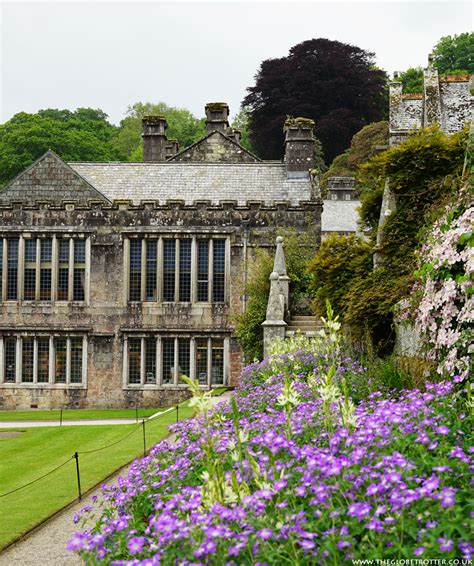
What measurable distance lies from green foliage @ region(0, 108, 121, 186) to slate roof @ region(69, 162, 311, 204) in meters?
28.9

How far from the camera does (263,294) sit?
75.4 ft

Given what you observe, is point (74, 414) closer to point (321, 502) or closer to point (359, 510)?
point (321, 502)

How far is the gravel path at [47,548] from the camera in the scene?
27.9 feet

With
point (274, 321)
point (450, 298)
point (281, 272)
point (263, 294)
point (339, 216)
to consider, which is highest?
point (339, 216)

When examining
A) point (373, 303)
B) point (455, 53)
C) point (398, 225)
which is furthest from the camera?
point (455, 53)

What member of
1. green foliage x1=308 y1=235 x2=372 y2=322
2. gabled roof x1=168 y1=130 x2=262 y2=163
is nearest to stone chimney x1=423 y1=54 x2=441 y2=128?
green foliage x1=308 y1=235 x2=372 y2=322

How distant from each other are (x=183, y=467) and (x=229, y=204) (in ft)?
67.6

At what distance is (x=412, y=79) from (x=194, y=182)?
38.0m

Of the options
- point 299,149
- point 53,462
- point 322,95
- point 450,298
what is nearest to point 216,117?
point 299,149

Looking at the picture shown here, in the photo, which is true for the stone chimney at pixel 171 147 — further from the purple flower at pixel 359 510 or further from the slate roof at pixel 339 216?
the purple flower at pixel 359 510

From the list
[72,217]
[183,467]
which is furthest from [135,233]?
[183,467]

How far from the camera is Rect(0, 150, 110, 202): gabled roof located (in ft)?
91.4

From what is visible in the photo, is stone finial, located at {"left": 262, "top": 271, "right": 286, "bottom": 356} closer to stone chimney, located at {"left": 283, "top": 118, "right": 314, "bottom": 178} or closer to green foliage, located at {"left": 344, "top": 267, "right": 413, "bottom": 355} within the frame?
green foliage, located at {"left": 344, "top": 267, "right": 413, "bottom": 355}

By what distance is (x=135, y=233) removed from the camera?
26516 millimetres
